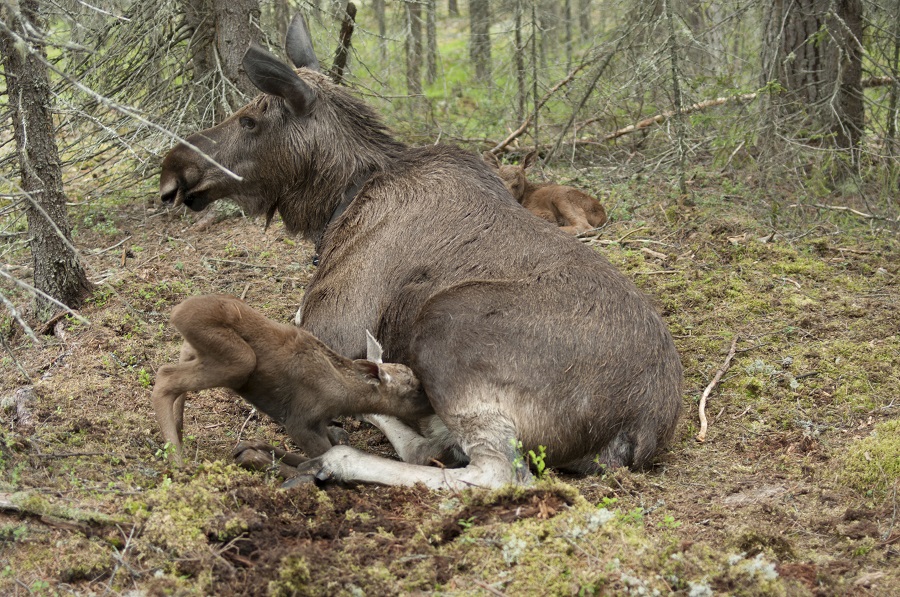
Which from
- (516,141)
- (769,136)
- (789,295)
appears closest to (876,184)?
(769,136)

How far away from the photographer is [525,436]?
4.87 m

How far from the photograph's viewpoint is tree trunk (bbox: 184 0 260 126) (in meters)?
9.02

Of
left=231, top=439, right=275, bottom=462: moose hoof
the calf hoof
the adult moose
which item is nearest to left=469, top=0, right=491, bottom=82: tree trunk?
the adult moose

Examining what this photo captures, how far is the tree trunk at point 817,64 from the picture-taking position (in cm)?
935

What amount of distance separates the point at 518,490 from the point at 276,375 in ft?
5.12

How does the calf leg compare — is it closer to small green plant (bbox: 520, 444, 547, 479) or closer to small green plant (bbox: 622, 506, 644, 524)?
small green plant (bbox: 520, 444, 547, 479)

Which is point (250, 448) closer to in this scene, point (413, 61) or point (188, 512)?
point (188, 512)

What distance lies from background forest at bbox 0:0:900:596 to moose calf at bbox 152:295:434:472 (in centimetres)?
46

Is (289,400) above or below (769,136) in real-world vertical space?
below

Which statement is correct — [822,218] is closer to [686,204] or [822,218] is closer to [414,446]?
[686,204]

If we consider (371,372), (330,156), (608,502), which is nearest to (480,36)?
(330,156)

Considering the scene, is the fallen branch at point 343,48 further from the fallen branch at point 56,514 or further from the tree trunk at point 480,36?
the fallen branch at point 56,514

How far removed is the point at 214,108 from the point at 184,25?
3.89 feet

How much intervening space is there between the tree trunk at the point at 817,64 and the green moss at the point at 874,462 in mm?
5081
